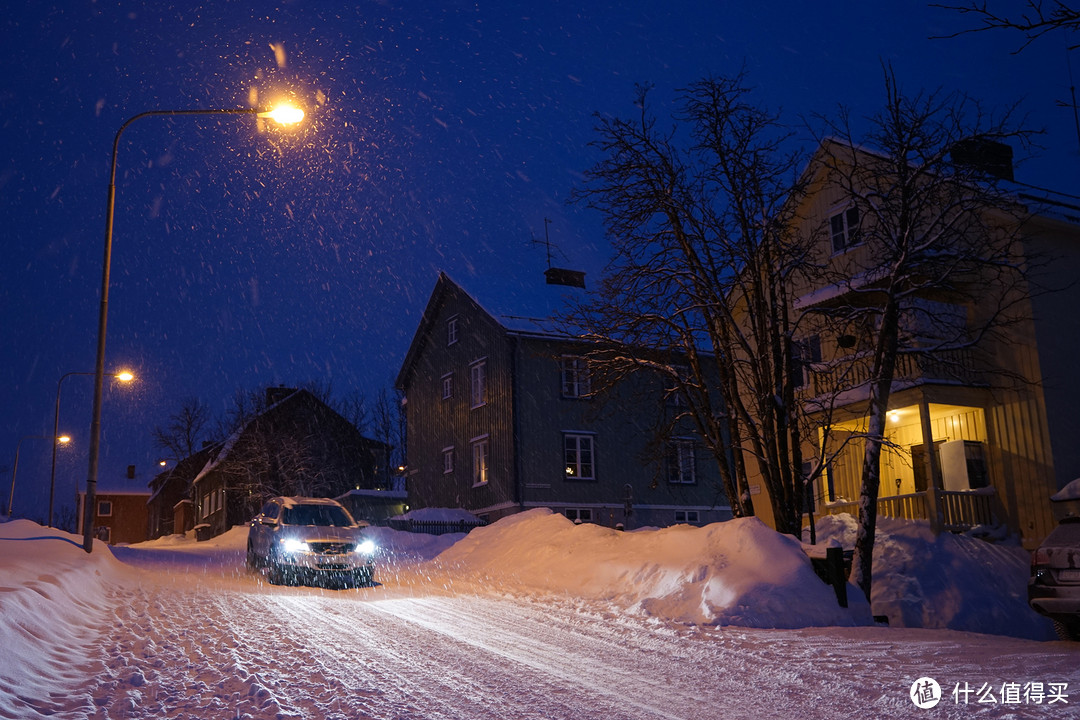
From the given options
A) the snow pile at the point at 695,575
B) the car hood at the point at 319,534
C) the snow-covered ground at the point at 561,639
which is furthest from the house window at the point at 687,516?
the car hood at the point at 319,534

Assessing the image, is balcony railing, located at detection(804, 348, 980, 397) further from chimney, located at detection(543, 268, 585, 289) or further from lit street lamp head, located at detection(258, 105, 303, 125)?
chimney, located at detection(543, 268, 585, 289)

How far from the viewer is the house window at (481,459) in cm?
3491

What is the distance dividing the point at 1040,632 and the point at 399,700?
1533 centimetres

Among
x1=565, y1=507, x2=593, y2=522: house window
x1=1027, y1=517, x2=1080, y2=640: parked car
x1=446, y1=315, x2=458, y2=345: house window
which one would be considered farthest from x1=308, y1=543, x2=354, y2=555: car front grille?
x1=446, y1=315, x2=458, y2=345: house window

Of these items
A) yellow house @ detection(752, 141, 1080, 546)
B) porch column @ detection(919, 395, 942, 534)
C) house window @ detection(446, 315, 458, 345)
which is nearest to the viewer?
porch column @ detection(919, 395, 942, 534)

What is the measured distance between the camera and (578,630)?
10594 millimetres

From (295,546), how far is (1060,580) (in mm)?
12725

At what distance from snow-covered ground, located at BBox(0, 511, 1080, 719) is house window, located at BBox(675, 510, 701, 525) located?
58.5 ft

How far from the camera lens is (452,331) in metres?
38.8

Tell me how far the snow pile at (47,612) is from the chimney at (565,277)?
82.2ft

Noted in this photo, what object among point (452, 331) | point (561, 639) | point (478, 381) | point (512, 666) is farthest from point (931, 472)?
point (452, 331)

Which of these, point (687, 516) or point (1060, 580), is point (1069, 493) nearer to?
point (1060, 580)

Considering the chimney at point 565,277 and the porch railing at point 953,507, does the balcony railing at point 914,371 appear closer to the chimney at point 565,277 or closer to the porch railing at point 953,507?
the porch railing at point 953,507

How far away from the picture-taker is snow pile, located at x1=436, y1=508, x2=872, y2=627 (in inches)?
452
